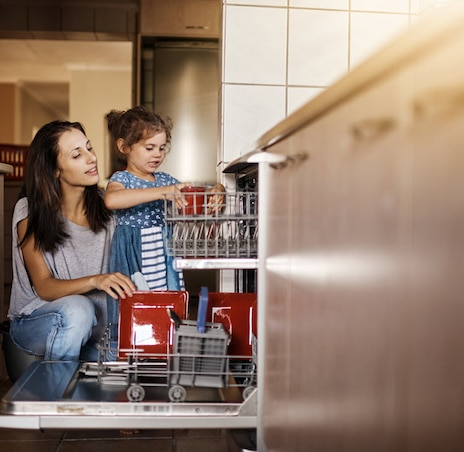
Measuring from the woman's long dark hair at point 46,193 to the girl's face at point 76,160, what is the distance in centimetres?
2

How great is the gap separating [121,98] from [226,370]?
25.2 feet

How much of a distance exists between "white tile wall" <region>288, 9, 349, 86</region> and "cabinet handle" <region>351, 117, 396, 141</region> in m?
1.54

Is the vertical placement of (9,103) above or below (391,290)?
Answer: above

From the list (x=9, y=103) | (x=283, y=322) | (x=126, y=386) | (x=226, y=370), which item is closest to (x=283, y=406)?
(x=283, y=322)

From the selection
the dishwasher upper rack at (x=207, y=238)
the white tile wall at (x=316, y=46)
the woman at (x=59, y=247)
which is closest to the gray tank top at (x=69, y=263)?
the woman at (x=59, y=247)

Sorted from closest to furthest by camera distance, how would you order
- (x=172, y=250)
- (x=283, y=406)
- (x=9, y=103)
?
(x=283, y=406) < (x=172, y=250) < (x=9, y=103)

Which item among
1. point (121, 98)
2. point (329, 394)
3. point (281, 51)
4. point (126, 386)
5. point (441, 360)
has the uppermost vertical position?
point (121, 98)

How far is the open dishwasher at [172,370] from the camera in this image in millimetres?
1427

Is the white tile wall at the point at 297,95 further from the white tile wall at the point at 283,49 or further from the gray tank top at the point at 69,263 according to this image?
the gray tank top at the point at 69,263

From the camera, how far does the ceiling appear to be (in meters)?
7.32

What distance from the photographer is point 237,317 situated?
1796 mm

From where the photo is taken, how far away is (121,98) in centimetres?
884

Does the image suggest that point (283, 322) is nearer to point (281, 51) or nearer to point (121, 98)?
point (281, 51)

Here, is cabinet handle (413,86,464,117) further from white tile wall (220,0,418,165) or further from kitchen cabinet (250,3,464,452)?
white tile wall (220,0,418,165)
